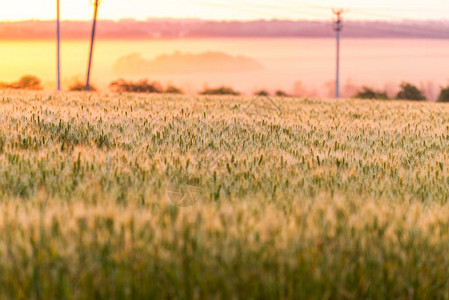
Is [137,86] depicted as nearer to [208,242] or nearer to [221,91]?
[221,91]

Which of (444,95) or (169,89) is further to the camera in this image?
(444,95)

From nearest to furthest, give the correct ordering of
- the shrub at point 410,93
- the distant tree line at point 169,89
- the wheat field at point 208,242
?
the wheat field at point 208,242
the distant tree line at point 169,89
the shrub at point 410,93

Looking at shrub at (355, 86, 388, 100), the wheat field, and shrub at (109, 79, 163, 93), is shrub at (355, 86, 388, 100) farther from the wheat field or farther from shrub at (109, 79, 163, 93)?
the wheat field

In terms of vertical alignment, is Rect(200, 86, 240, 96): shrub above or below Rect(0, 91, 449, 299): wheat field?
above

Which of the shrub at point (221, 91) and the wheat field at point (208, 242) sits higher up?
the shrub at point (221, 91)

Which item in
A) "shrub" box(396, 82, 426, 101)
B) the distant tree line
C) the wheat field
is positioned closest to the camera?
the wheat field

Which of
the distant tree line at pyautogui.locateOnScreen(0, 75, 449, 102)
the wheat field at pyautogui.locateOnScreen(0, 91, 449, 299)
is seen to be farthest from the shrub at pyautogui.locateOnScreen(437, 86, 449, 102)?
the wheat field at pyautogui.locateOnScreen(0, 91, 449, 299)

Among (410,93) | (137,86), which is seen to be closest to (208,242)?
(137,86)

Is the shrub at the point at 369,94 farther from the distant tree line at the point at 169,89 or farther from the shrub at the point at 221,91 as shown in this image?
the shrub at the point at 221,91

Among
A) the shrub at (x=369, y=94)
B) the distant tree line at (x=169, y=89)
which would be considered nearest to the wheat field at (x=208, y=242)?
the distant tree line at (x=169, y=89)

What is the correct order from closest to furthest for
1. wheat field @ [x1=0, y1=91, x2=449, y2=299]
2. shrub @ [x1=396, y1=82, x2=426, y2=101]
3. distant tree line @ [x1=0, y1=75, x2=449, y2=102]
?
wheat field @ [x1=0, y1=91, x2=449, y2=299], distant tree line @ [x1=0, y1=75, x2=449, y2=102], shrub @ [x1=396, y1=82, x2=426, y2=101]

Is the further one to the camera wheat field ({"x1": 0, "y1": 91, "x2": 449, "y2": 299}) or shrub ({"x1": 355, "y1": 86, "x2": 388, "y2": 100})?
shrub ({"x1": 355, "y1": 86, "x2": 388, "y2": 100})

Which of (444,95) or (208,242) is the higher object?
(444,95)

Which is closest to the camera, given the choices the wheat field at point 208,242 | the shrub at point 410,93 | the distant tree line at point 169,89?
the wheat field at point 208,242
